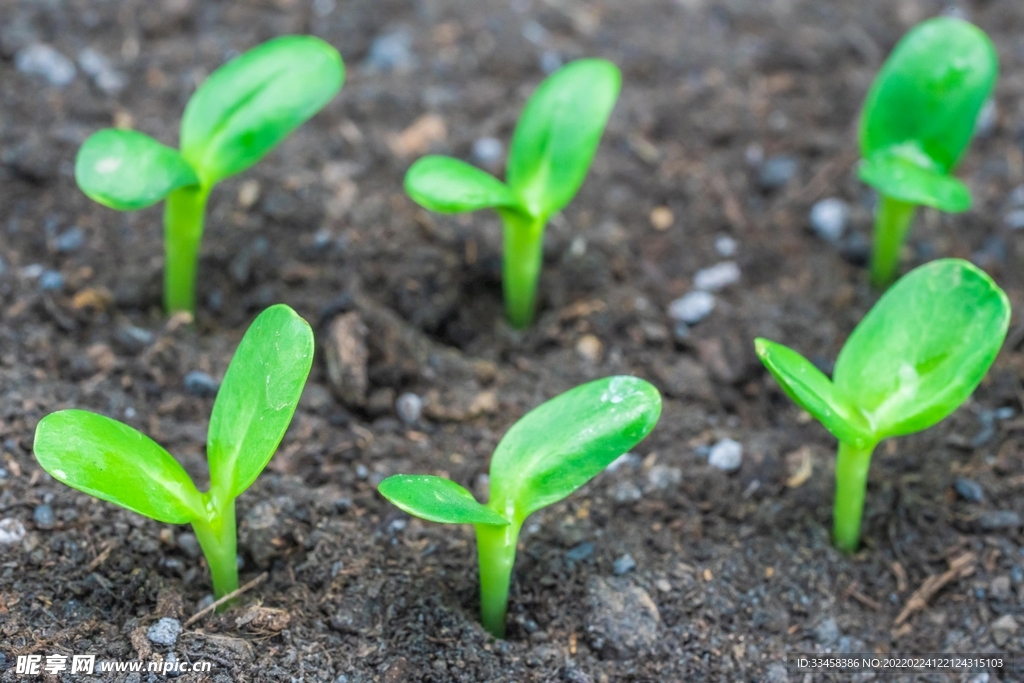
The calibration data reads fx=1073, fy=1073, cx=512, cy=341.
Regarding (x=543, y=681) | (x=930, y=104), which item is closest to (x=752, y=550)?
(x=543, y=681)

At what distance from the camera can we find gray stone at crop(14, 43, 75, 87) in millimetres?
2098

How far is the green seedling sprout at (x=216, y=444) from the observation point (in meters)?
1.15

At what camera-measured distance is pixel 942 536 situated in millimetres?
1495

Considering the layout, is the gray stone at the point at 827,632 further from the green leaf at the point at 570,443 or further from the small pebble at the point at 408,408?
the small pebble at the point at 408,408

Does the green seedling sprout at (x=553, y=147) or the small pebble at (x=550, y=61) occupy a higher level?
the green seedling sprout at (x=553, y=147)

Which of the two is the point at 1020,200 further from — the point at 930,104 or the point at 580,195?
the point at 580,195

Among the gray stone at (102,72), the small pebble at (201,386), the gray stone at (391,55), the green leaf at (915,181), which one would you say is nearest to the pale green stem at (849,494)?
the green leaf at (915,181)

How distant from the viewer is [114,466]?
1163mm

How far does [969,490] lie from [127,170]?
4.06 ft

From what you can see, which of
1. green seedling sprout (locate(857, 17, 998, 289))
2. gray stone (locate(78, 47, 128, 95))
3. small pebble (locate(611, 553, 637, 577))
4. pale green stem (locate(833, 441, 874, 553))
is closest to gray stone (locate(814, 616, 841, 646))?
pale green stem (locate(833, 441, 874, 553))

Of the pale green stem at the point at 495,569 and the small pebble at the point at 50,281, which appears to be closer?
the pale green stem at the point at 495,569

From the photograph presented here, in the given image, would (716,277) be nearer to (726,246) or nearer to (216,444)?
(726,246)

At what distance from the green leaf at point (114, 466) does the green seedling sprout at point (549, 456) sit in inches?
9.8

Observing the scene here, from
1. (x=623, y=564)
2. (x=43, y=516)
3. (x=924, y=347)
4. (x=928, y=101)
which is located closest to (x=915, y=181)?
(x=928, y=101)
